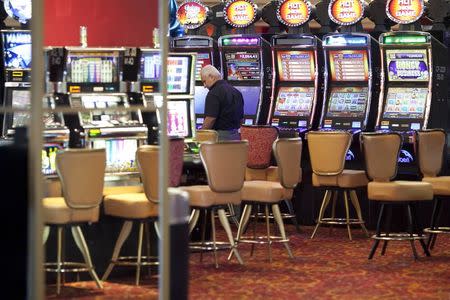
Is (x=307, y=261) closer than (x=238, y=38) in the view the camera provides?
Yes

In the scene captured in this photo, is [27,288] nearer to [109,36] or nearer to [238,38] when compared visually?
[109,36]

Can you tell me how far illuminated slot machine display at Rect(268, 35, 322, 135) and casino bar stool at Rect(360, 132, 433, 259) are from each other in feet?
8.28

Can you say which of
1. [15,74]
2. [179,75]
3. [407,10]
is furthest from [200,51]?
[15,74]

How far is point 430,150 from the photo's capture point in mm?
9477

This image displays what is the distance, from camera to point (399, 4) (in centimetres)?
1122

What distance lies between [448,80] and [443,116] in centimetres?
40

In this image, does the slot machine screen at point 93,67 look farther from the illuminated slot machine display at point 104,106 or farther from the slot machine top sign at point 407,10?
the slot machine top sign at point 407,10

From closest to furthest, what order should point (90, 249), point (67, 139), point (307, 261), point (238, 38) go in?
point (90, 249)
point (67, 139)
point (307, 261)
point (238, 38)

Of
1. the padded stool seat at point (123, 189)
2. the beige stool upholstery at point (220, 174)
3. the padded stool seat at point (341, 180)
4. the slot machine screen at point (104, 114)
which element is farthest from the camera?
the padded stool seat at point (341, 180)

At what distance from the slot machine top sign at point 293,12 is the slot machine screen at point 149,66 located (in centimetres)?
276

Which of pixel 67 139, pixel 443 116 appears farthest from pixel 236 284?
pixel 443 116

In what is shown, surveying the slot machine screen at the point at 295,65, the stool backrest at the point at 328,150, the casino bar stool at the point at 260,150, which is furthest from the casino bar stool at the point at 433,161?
the slot machine screen at the point at 295,65

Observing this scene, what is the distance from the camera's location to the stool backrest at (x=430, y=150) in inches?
372

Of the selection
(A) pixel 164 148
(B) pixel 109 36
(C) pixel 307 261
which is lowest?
(C) pixel 307 261
